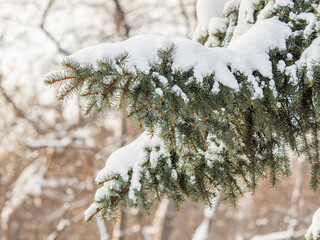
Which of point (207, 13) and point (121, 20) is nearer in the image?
point (207, 13)

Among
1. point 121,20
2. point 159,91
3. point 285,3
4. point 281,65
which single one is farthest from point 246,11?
point 121,20

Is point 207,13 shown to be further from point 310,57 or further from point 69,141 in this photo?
point 69,141

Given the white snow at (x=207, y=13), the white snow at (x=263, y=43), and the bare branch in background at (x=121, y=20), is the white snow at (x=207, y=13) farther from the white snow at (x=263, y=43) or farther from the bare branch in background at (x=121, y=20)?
the bare branch in background at (x=121, y=20)

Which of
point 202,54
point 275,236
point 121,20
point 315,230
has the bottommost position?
point 275,236

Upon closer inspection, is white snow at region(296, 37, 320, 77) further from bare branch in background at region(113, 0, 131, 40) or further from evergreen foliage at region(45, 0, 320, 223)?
bare branch in background at region(113, 0, 131, 40)

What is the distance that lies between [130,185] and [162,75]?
0.67m

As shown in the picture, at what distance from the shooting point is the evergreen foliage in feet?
4.27

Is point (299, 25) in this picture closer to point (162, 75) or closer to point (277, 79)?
point (277, 79)

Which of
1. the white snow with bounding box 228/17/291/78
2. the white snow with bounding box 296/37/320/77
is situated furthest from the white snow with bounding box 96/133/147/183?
the white snow with bounding box 296/37/320/77

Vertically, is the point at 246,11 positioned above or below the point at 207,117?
above

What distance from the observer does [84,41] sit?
8.30m

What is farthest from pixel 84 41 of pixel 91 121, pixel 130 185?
pixel 130 185

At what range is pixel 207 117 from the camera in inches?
56.2

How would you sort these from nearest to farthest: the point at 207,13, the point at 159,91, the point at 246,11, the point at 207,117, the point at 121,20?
the point at 159,91, the point at 207,117, the point at 246,11, the point at 207,13, the point at 121,20
